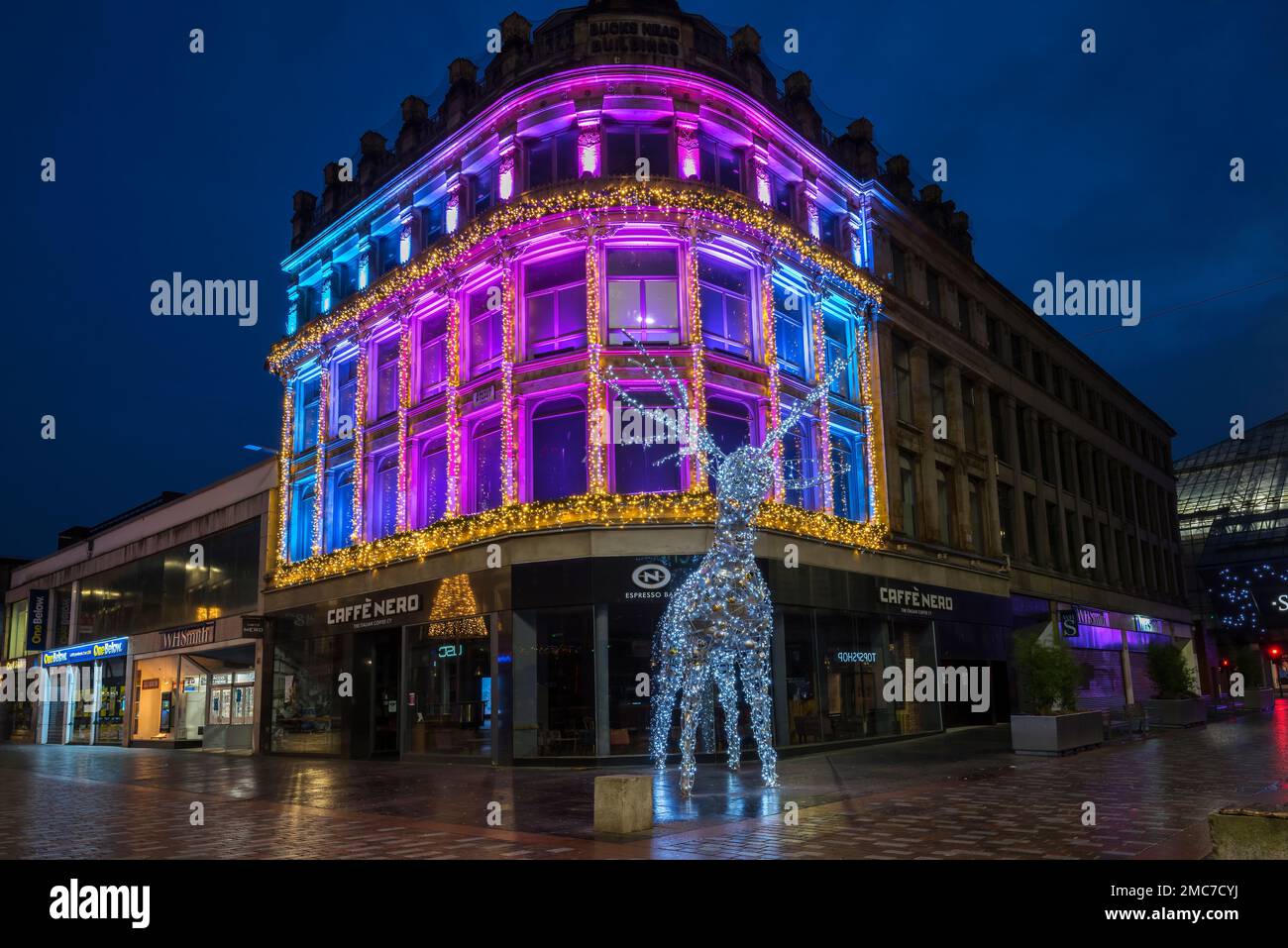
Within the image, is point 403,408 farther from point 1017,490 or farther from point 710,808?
point 1017,490

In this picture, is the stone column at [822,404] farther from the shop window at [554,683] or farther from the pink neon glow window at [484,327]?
the pink neon glow window at [484,327]

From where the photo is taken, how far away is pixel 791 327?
2933 centimetres

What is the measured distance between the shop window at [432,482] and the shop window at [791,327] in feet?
33.6

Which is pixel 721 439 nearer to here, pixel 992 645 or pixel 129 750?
pixel 992 645

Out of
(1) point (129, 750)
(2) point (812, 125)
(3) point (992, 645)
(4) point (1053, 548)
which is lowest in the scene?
(1) point (129, 750)

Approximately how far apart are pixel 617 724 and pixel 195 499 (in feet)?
83.0

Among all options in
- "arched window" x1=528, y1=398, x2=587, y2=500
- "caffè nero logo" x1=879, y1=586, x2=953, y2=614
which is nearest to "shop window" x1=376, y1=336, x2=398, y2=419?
"arched window" x1=528, y1=398, x2=587, y2=500

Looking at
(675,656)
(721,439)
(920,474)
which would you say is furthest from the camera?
(920,474)

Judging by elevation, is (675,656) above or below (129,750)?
above

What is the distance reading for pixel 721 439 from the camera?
26031 millimetres

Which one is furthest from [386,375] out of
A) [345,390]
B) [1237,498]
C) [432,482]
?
[1237,498]

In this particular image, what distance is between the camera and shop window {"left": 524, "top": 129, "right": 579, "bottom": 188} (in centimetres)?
2698
